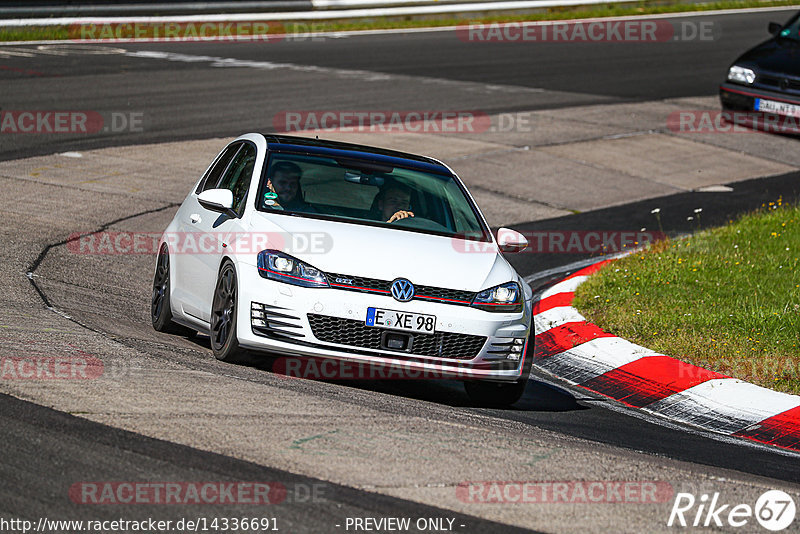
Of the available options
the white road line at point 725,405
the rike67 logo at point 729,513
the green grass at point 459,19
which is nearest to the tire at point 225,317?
the white road line at point 725,405

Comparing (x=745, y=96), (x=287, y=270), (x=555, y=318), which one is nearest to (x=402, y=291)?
(x=287, y=270)

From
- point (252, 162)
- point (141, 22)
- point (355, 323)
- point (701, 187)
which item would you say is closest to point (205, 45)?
point (141, 22)

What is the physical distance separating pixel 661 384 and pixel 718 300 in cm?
203

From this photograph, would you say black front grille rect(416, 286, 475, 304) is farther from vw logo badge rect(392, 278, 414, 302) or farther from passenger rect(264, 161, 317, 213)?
passenger rect(264, 161, 317, 213)

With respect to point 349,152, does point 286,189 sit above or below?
below

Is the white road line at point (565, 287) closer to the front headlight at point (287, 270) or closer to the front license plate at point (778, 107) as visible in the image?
the front headlight at point (287, 270)

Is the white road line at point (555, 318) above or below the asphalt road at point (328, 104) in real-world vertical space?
below

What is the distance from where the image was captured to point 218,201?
820 cm

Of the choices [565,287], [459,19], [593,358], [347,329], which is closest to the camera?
[347,329]

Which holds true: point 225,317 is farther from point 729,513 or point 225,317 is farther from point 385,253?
point 729,513

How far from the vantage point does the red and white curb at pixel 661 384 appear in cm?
802

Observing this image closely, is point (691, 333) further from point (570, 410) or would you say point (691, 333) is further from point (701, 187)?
point (701, 187)

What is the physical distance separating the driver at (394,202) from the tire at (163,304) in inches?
67.9

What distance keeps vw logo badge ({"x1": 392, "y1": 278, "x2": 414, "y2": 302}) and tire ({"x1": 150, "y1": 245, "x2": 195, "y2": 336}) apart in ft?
7.25
